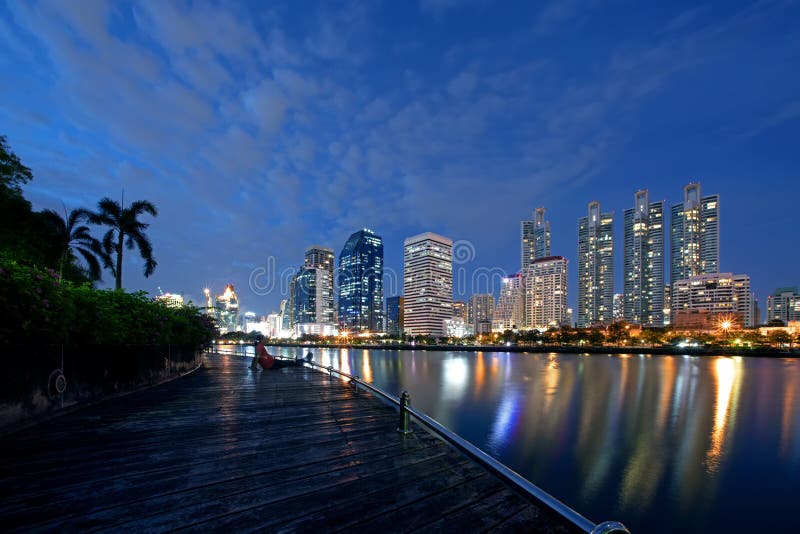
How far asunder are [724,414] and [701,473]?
17.8 m

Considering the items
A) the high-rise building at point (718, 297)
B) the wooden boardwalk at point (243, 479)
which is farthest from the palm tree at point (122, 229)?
the high-rise building at point (718, 297)

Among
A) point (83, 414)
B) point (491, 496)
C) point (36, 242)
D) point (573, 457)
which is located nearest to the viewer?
point (491, 496)

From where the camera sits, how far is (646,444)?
21.4 m

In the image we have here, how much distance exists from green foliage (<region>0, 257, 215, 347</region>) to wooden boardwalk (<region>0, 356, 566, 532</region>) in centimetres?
192

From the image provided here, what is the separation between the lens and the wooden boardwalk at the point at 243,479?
395 cm

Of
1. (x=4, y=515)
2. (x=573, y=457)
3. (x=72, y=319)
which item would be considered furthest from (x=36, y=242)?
(x=573, y=457)

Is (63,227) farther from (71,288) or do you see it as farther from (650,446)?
(650,446)

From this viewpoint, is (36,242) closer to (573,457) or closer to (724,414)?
(573,457)

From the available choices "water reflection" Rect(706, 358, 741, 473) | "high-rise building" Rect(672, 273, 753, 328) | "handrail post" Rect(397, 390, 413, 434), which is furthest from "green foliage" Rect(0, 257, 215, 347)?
"high-rise building" Rect(672, 273, 753, 328)

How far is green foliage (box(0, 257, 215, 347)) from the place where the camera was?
23.4 ft

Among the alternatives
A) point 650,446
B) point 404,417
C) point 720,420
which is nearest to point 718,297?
point 720,420

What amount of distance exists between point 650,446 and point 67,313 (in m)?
26.5

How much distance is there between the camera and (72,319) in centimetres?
873

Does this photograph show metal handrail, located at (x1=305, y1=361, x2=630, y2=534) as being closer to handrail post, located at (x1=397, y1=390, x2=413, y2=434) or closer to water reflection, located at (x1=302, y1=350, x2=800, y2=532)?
handrail post, located at (x1=397, y1=390, x2=413, y2=434)
